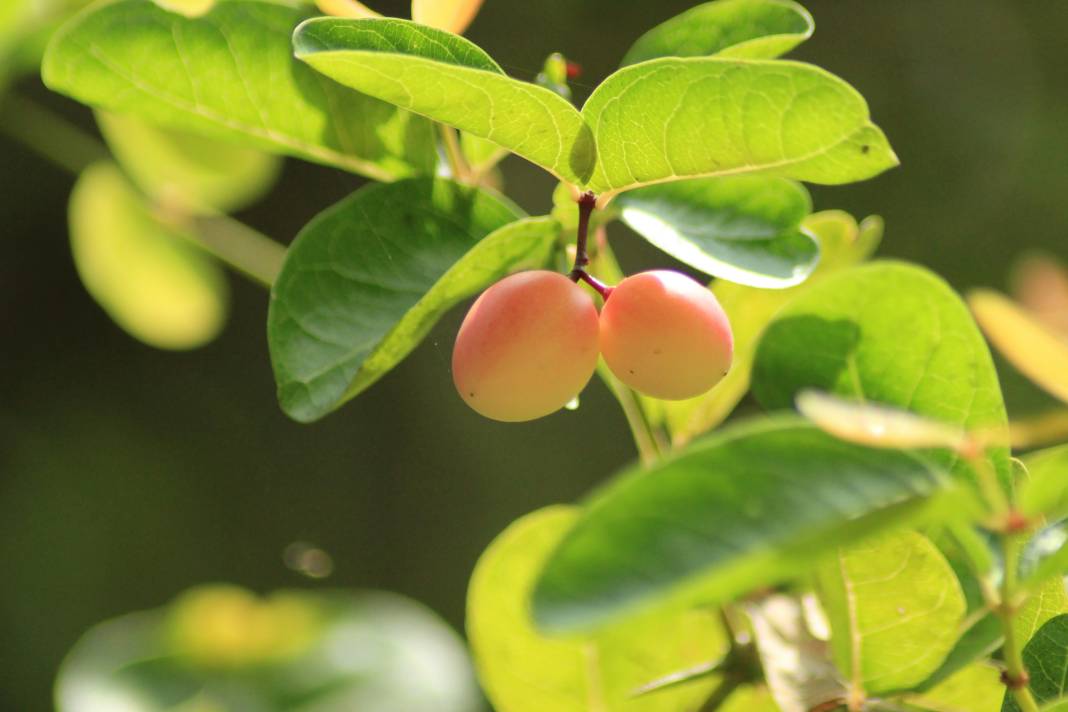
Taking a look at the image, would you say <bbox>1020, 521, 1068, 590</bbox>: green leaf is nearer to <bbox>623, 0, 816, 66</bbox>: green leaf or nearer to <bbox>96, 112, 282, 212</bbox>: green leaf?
<bbox>623, 0, 816, 66</bbox>: green leaf

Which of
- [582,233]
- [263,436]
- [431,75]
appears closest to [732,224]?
[582,233]

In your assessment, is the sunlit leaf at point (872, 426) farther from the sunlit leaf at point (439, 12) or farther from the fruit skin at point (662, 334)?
the sunlit leaf at point (439, 12)

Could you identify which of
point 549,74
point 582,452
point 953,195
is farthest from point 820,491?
point 953,195

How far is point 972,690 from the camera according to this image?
56cm

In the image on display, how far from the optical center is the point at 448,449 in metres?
3.05

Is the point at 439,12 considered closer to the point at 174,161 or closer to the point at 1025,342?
the point at 1025,342

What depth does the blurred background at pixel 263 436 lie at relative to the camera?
2.82 metres

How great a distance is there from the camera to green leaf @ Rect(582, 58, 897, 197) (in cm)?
45

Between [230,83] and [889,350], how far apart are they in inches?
13.0

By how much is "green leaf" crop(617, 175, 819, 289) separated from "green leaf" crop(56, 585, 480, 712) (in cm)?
65

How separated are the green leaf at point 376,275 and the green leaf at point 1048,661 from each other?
0.27 meters

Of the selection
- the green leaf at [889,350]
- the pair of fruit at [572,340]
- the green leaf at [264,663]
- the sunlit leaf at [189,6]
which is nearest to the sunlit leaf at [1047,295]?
the green leaf at [889,350]

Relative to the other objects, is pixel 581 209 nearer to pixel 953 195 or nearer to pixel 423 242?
pixel 423 242

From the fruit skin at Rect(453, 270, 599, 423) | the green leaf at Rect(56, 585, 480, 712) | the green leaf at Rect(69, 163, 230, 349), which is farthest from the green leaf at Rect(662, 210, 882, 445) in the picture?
the green leaf at Rect(69, 163, 230, 349)
